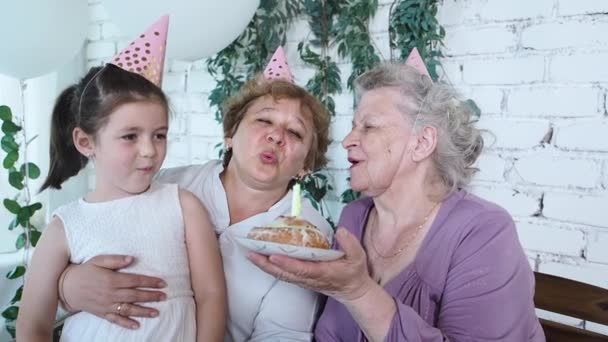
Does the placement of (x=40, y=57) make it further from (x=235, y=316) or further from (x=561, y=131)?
(x=561, y=131)

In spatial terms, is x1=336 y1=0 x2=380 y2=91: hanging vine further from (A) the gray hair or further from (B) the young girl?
(B) the young girl

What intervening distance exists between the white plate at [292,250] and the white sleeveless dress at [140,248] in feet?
0.95

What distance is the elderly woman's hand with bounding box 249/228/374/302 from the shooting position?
92cm

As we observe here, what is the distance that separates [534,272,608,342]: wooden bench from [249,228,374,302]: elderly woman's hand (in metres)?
0.67

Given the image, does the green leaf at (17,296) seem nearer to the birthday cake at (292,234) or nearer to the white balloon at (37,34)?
the white balloon at (37,34)

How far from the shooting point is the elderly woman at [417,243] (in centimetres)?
101

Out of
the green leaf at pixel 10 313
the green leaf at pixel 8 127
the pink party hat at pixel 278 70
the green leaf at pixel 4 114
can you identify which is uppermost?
the pink party hat at pixel 278 70

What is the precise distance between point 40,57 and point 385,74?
1185 mm

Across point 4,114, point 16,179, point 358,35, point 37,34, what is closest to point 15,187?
point 16,179

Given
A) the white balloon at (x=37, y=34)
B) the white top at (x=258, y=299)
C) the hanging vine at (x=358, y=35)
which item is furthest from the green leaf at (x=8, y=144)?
the hanging vine at (x=358, y=35)

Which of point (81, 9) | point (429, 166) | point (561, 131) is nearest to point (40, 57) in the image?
point (81, 9)

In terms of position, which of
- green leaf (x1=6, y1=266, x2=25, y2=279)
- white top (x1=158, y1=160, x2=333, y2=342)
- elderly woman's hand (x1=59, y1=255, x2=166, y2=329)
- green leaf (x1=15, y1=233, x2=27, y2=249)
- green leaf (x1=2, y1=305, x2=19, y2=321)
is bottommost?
green leaf (x1=2, y1=305, x2=19, y2=321)

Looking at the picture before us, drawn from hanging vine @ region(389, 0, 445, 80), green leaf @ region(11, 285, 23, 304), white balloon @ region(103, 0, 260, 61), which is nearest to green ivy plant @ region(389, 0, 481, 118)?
hanging vine @ region(389, 0, 445, 80)

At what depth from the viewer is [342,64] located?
190 centimetres
